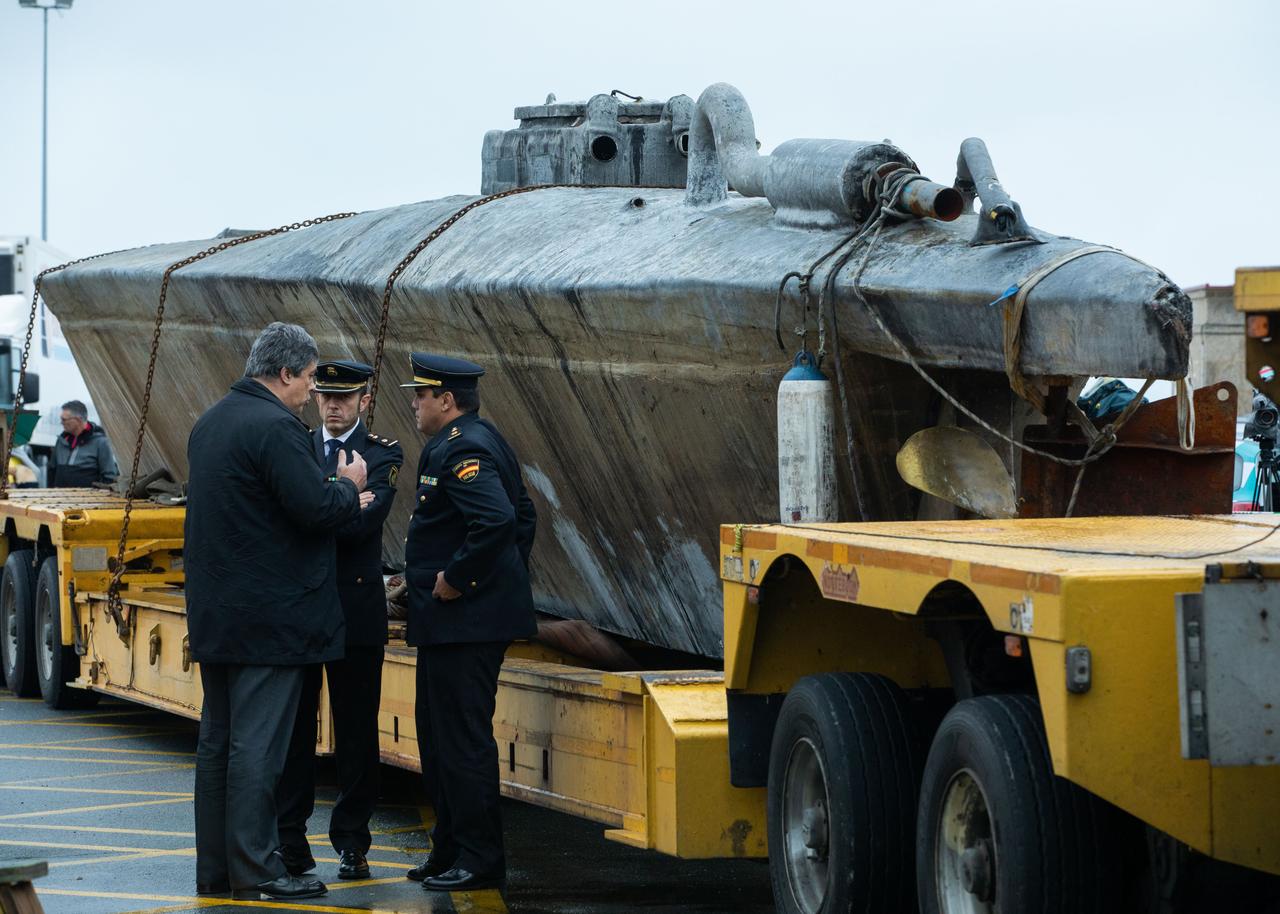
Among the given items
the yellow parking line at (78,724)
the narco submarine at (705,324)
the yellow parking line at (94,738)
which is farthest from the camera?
the yellow parking line at (78,724)

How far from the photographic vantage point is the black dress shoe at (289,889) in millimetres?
6680

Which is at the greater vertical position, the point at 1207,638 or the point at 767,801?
the point at 1207,638

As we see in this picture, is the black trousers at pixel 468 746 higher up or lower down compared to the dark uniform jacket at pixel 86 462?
lower down

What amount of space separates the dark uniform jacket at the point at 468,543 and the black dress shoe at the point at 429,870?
80 centimetres

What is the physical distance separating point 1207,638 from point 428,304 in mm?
5986

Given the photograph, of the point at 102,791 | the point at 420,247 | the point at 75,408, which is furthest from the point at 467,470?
the point at 75,408

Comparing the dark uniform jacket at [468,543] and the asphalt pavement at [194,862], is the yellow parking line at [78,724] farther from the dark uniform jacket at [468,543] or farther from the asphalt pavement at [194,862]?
the dark uniform jacket at [468,543]

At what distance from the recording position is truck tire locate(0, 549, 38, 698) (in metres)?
12.2

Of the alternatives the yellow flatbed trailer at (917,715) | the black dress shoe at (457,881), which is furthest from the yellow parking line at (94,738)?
the black dress shoe at (457,881)

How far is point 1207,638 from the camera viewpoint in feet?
13.1

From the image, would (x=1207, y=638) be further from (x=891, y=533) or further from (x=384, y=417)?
(x=384, y=417)

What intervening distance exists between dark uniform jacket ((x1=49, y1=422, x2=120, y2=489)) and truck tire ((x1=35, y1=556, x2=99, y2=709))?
15.5 ft

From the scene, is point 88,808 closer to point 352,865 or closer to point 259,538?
point 352,865

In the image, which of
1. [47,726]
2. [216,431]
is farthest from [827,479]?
[47,726]
